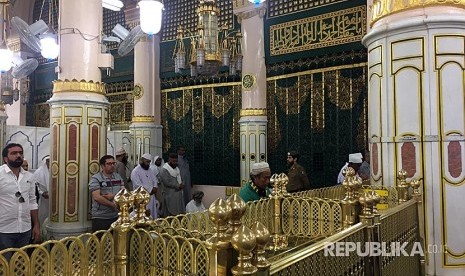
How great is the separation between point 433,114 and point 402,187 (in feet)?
2.60

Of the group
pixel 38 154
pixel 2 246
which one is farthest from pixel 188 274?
pixel 38 154

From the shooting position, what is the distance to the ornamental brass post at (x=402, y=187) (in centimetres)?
356

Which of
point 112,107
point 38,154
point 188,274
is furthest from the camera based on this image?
point 112,107

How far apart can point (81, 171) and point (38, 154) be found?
3.26 m

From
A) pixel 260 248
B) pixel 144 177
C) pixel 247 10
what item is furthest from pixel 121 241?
pixel 247 10

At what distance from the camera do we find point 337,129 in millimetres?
6824

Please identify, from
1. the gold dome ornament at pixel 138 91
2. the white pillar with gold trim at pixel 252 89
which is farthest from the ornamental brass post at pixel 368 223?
the gold dome ornament at pixel 138 91

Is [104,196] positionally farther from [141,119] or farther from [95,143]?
[141,119]

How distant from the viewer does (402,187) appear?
3.58 m

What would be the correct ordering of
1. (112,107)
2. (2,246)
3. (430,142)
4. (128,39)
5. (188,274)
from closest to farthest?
(188,274)
(2,246)
(430,142)
(128,39)
(112,107)

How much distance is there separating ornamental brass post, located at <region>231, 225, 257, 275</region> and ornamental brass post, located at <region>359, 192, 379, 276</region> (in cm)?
128

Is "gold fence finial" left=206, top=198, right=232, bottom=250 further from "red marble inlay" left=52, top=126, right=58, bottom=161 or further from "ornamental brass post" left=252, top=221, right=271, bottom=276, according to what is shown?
"red marble inlay" left=52, top=126, right=58, bottom=161

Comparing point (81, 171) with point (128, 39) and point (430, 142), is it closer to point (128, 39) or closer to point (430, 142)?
point (128, 39)
